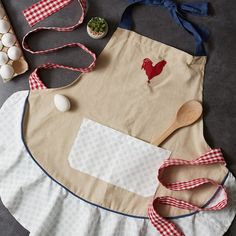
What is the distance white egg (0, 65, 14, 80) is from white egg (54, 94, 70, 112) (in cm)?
13

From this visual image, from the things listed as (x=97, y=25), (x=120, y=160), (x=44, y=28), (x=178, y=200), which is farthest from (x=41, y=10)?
(x=178, y=200)

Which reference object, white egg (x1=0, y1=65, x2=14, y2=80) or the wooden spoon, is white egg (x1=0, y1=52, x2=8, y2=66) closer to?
white egg (x1=0, y1=65, x2=14, y2=80)

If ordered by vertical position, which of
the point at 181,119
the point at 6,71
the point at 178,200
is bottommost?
the point at 178,200

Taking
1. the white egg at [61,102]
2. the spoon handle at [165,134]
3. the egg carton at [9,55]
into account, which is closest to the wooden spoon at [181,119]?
the spoon handle at [165,134]

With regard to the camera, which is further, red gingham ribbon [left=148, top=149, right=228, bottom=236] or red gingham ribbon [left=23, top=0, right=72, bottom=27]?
red gingham ribbon [left=23, top=0, right=72, bottom=27]

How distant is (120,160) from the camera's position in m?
0.93

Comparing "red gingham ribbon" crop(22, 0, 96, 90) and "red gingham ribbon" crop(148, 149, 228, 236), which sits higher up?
Result: "red gingham ribbon" crop(22, 0, 96, 90)

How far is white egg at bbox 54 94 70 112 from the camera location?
0.92m

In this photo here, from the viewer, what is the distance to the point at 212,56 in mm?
984

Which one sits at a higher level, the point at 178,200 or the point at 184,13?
the point at 184,13

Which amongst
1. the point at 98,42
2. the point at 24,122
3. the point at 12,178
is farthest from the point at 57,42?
the point at 12,178

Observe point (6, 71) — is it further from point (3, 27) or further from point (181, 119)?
point (181, 119)

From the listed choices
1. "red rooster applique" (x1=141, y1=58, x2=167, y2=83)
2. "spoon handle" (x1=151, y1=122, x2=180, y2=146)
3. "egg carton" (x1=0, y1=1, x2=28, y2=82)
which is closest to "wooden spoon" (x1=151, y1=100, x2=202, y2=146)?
"spoon handle" (x1=151, y1=122, x2=180, y2=146)

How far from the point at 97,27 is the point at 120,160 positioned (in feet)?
1.05
